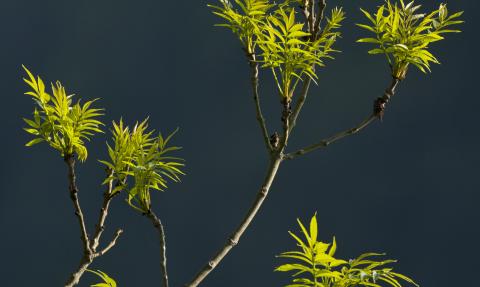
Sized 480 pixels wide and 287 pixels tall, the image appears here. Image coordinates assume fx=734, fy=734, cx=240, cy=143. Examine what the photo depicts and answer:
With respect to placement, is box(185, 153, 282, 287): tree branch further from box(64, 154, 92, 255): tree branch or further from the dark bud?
box(64, 154, 92, 255): tree branch

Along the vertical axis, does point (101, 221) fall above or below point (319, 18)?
below

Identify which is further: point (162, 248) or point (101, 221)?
point (101, 221)

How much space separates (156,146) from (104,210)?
13 centimetres

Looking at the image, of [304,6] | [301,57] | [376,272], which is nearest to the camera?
[376,272]

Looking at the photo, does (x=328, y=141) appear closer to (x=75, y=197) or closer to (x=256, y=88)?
(x=256, y=88)

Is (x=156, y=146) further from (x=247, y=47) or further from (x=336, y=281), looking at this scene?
(x=336, y=281)

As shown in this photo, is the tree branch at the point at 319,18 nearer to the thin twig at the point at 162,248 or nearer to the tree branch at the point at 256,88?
the tree branch at the point at 256,88

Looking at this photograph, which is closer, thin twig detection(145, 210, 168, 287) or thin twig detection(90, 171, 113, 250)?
thin twig detection(145, 210, 168, 287)

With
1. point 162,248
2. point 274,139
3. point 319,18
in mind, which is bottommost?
point 162,248

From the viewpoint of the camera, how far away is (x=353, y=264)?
2.85ft

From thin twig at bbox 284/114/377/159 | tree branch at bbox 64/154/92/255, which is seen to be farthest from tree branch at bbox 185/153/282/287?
tree branch at bbox 64/154/92/255

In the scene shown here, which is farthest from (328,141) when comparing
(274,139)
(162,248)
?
(162,248)

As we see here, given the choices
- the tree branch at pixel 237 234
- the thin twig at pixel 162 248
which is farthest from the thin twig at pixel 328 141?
the thin twig at pixel 162 248

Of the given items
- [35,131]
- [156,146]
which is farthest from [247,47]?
[35,131]
